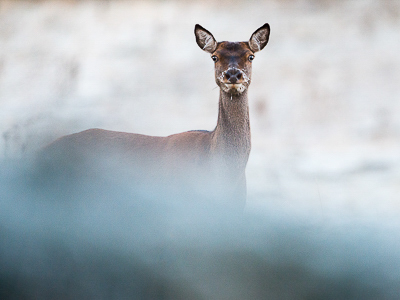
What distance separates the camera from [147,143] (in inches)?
402

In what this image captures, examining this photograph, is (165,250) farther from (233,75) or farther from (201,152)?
(233,75)

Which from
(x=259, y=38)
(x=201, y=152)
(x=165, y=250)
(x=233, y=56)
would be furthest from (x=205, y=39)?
(x=165, y=250)

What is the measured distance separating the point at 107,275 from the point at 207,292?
6.97 feet

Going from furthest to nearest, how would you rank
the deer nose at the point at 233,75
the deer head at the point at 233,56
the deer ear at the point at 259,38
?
the deer ear at the point at 259,38 < the deer head at the point at 233,56 < the deer nose at the point at 233,75

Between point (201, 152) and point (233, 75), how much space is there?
70.8 inches

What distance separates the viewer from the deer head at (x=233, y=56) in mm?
8203

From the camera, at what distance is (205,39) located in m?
9.14

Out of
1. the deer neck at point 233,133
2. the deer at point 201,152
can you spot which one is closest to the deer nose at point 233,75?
the deer at point 201,152

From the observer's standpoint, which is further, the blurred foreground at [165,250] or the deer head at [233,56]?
the blurred foreground at [165,250]

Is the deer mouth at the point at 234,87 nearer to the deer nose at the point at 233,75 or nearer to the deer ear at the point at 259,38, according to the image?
the deer nose at the point at 233,75

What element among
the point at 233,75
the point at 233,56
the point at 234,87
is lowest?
the point at 234,87

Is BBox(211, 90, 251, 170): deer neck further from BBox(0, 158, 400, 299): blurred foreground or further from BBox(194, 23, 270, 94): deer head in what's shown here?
BBox(0, 158, 400, 299): blurred foreground

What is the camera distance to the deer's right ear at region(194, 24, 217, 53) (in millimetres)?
9047

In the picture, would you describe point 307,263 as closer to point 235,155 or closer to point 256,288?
point 256,288
